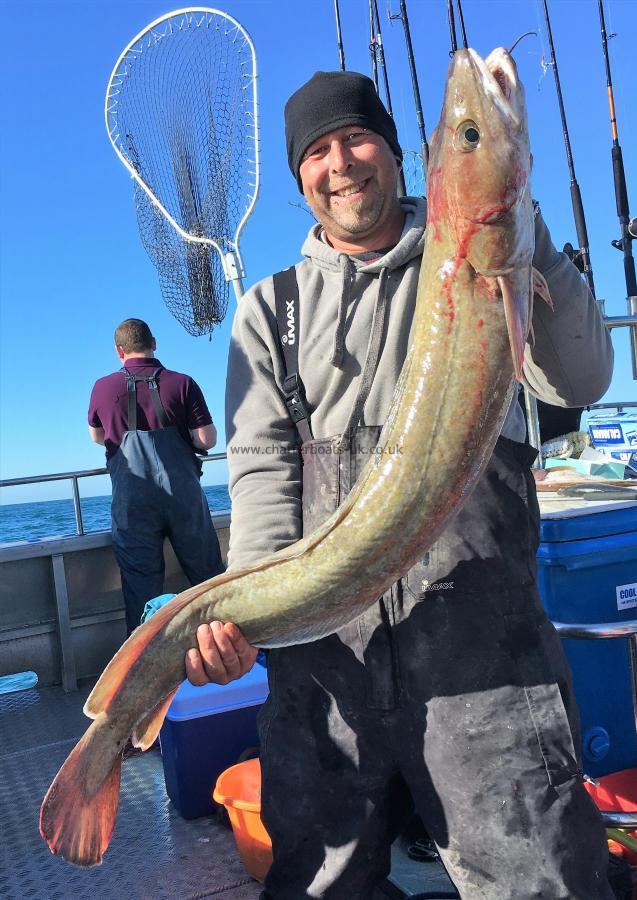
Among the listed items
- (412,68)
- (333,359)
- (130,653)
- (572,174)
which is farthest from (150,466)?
(572,174)

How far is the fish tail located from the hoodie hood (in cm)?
151

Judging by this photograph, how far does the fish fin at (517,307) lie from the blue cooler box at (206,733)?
90.0 inches

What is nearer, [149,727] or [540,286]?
[540,286]

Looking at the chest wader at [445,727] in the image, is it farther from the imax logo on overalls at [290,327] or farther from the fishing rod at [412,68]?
the fishing rod at [412,68]

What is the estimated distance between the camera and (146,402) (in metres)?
5.55

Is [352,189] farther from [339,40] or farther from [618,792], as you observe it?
[339,40]

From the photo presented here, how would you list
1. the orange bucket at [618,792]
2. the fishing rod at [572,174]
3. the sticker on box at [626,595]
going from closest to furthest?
the orange bucket at [618,792], the sticker on box at [626,595], the fishing rod at [572,174]

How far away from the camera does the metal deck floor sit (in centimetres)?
288

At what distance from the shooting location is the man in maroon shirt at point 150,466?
548 cm

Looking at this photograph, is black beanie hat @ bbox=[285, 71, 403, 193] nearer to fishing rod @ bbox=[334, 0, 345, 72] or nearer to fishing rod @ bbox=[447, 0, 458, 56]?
fishing rod @ bbox=[447, 0, 458, 56]

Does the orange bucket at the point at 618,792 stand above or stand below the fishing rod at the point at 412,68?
below

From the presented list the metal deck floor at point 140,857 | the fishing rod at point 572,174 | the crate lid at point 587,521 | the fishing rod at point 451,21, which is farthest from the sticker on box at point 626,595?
the fishing rod at point 572,174

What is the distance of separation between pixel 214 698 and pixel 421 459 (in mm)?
2058

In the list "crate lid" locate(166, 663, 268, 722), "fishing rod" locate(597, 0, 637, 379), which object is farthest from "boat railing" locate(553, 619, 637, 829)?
"fishing rod" locate(597, 0, 637, 379)
